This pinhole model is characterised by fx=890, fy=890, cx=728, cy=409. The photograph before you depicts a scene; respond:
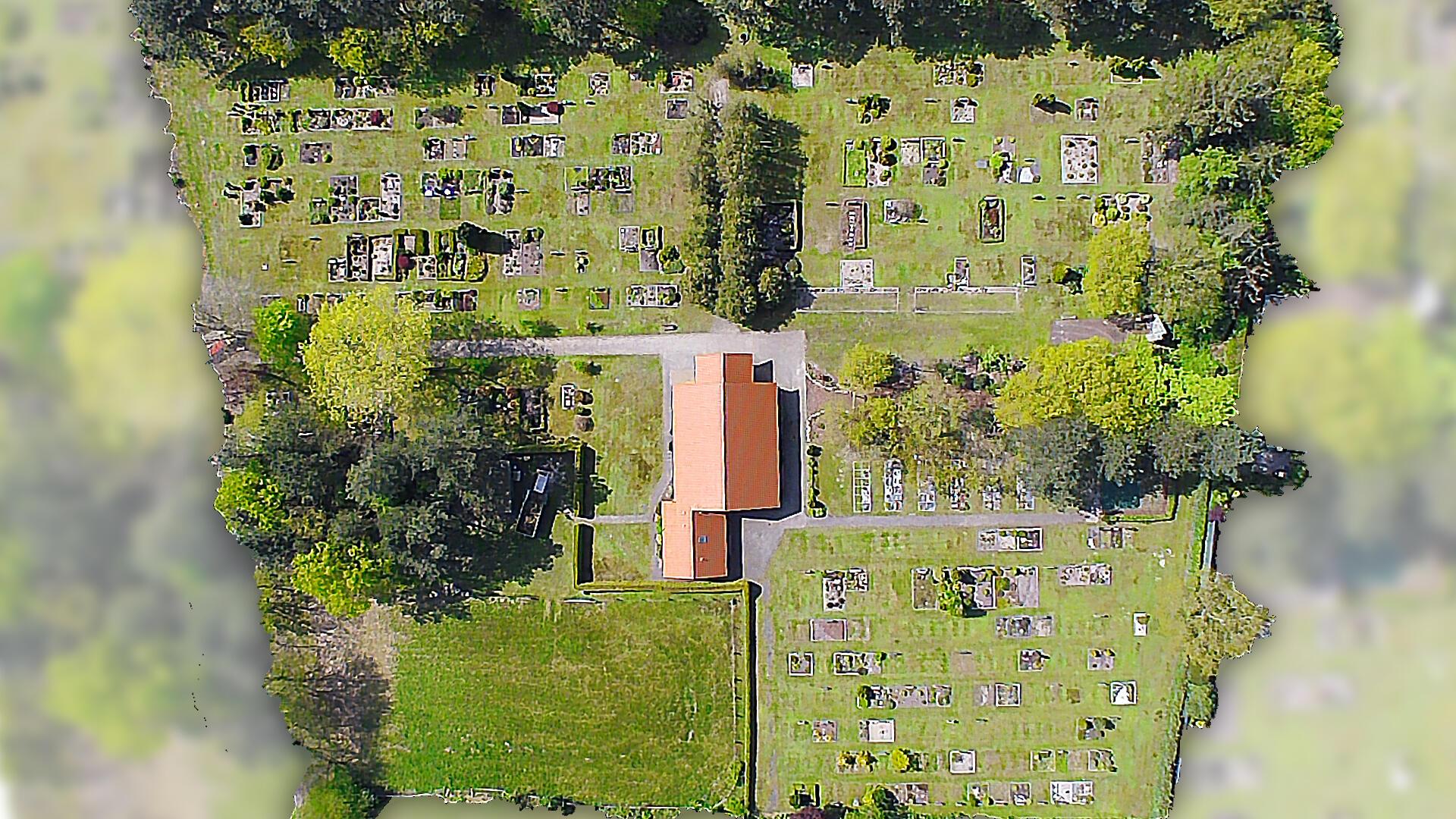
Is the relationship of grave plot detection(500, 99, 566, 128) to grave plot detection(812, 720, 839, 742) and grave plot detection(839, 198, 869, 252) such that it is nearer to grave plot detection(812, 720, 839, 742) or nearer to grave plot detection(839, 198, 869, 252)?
grave plot detection(839, 198, 869, 252)

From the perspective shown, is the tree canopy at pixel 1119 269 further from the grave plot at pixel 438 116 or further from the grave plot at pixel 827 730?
the grave plot at pixel 438 116

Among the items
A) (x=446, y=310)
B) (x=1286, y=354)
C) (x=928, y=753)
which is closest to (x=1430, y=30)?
(x=1286, y=354)

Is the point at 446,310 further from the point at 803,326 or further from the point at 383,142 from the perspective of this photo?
the point at 803,326

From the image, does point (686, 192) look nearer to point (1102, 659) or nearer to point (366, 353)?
point (366, 353)

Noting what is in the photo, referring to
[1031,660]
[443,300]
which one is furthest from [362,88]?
[1031,660]

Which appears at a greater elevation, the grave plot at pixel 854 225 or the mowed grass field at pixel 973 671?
the grave plot at pixel 854 225

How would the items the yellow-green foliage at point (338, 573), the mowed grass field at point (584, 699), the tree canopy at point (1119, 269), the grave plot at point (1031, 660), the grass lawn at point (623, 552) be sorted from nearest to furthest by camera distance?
the tree canopy at point (1119, 269), the yellow-green foliage at point (338, 573), the grave plot at point (1031, 660), the grass lawn at point (623, 552), the mowed grass field at point (584, 699)

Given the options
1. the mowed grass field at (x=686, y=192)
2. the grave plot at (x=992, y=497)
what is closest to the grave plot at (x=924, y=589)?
the grave plot at (x=992, y=497)
